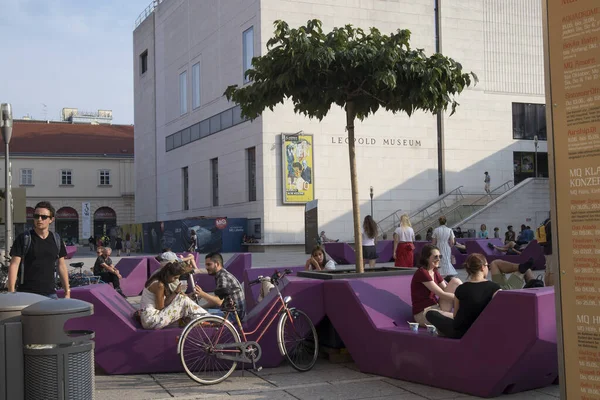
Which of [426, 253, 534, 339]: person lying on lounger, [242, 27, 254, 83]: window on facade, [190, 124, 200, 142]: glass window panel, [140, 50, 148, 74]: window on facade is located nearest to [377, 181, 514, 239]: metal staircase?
[242, 27, 254, 83]: window on facade

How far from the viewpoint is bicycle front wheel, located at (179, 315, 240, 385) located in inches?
293

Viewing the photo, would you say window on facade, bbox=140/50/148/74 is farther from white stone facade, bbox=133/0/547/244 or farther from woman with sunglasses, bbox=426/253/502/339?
woman with sunglasses, bbox=426/253/502/339

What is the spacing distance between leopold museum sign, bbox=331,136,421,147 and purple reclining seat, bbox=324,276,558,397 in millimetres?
33995

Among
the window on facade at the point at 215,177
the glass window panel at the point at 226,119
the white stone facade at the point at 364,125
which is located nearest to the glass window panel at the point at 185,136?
the white stone facade at the point at 364,125

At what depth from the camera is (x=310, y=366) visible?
8.03m

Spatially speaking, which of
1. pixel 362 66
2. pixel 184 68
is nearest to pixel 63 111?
pixel 184 68

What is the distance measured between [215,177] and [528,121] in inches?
831

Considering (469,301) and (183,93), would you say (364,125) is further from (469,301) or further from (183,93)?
(469,301)

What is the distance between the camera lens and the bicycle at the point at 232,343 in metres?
7.48

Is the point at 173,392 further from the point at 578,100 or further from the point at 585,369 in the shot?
the point at 578,100

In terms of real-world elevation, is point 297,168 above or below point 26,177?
below

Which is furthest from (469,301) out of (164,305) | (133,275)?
(133,275)

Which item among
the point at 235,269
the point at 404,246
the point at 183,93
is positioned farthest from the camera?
the point at 183,93

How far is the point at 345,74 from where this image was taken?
926cm
